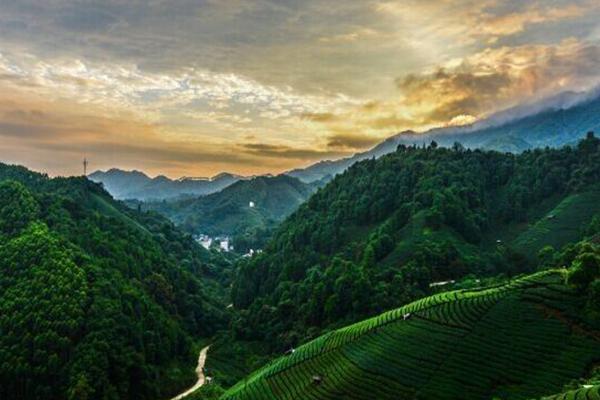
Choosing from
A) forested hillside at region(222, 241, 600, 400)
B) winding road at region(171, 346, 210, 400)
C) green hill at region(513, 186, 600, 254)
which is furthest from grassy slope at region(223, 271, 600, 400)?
green hill at region(513, 186, 600, 254)

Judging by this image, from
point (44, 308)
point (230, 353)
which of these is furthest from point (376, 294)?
point (44, 308)

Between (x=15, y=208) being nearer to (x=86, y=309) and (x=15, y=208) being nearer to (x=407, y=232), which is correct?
(x=86, y=309)

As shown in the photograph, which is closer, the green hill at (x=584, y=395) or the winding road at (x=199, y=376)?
the green hill at (x=584, y=395)

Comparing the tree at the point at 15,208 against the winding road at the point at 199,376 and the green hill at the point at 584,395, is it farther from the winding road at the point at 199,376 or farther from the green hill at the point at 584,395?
the green hill at the point at 584,395

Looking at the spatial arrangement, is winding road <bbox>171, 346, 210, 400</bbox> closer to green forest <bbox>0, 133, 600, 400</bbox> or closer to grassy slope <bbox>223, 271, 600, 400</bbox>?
green forest <bbox>0, 133, 600, 400</bbox>

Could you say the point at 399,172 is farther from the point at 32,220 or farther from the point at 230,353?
the point at 32,220

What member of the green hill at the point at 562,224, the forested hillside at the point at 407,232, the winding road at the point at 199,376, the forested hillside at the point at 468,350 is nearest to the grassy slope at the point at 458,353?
the forested hillside at the point at 468,350

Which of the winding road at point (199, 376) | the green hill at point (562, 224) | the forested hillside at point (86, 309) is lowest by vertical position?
the winding road at point (199, 376)
